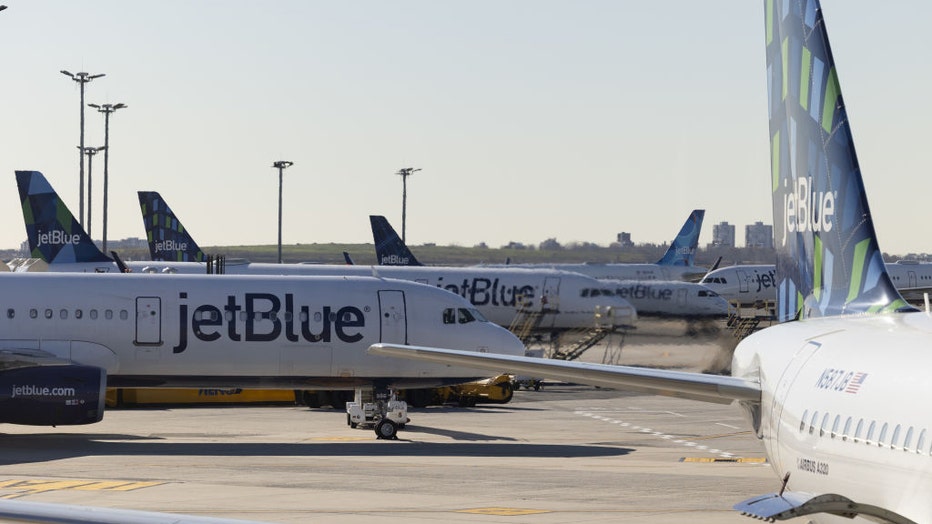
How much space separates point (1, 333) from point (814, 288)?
20.2 meters

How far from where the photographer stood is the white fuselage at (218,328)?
2984 cm

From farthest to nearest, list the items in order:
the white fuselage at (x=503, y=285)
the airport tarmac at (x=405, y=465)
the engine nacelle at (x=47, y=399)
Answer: the white fuselage at (x=503, y=285), the engine nacelle at (x=47, y=399), the airport tarmac at (x=405, y=465)

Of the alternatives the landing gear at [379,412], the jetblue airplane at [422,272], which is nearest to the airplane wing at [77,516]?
the landing gear at [379,412]

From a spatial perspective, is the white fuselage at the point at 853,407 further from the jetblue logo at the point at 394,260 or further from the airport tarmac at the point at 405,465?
the jetblue logo at the point at 394,260

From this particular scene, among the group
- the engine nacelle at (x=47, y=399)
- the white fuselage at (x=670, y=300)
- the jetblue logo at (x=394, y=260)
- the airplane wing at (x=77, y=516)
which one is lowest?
the engine nacelle at (x=47, y=399)

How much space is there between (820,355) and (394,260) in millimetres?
64623

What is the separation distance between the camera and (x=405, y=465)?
79.9ft

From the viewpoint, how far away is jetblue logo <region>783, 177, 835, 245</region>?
46.5ft

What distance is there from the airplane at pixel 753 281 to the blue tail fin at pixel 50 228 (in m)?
52.8

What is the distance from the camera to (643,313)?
68.6 meters

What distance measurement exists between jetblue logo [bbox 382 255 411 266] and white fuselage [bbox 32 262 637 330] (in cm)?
1437

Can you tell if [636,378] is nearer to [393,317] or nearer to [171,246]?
[393,317]

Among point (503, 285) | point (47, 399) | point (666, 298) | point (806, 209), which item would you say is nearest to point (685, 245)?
point (666, 298)

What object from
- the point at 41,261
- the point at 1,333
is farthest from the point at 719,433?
the point at 41,261
